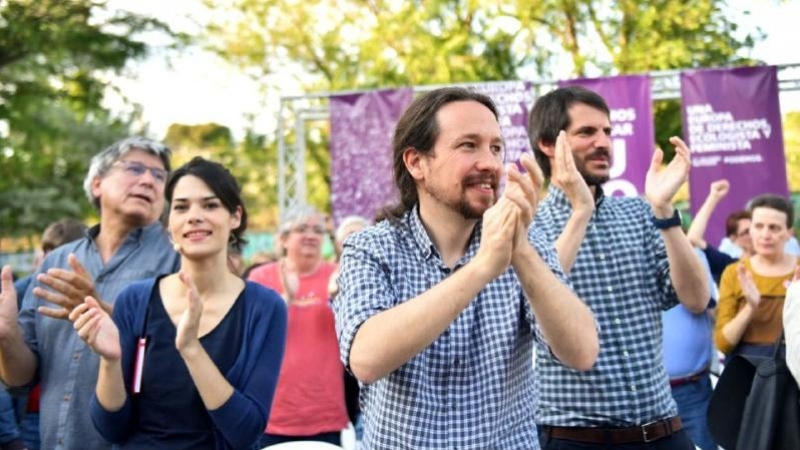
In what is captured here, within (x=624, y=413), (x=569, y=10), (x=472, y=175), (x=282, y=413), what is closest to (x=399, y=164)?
(x=472, y=175)

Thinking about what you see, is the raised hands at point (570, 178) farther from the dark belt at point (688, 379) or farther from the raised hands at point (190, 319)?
the dark belt at point (688, 379)

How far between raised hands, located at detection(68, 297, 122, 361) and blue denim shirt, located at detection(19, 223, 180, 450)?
25.0 inches

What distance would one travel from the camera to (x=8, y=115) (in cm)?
1611

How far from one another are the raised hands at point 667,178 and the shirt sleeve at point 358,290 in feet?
4.17

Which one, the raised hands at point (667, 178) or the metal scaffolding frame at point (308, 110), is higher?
the metal scaffolding frame at point (308, 110)

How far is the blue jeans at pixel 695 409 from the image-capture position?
16.3 ft

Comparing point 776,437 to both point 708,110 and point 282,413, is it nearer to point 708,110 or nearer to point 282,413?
point 282,413

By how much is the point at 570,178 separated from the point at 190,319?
1.24 m

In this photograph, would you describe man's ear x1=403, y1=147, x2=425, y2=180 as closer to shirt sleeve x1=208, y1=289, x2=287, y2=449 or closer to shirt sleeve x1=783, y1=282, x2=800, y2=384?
shirt sleeve x1=208, y1=289, x2=287, y2=449

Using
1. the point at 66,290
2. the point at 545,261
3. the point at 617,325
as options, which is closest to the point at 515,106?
the point at 617,325

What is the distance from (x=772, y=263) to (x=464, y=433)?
4.06 m

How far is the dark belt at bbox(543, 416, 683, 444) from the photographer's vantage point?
287cm

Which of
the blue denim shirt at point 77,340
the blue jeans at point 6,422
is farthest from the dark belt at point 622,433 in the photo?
the blue jeans at point 6,422

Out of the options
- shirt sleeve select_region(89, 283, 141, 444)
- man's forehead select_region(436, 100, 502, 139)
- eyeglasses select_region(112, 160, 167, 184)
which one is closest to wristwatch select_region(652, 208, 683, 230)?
man's forehead select_region(436, 100, 502, 139)
